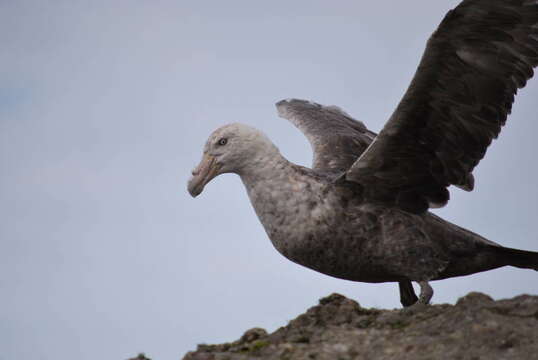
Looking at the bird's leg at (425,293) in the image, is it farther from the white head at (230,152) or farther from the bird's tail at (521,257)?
the white head at (230,152)

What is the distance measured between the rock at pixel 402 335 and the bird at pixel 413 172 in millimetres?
675

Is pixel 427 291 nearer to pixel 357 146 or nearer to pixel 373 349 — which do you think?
pixel 373 349

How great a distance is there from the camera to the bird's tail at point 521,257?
8.73m

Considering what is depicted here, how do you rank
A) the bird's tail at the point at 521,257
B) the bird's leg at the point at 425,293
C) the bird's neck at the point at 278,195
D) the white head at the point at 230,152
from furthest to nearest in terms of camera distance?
the bird's tail at the point at 521,257 → the white head at the point at 230,152 → the bird's leg at the point at 425,293 → the bird's neck at the point at 278,195

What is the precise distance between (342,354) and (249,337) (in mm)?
1199

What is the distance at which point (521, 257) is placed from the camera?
8.78m

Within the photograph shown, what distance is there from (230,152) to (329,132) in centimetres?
325

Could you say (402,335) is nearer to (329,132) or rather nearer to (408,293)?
(408,293)

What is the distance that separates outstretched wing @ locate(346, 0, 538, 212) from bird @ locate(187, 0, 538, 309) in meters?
0.01

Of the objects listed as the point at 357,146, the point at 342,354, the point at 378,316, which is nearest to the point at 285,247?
the point at 378,316

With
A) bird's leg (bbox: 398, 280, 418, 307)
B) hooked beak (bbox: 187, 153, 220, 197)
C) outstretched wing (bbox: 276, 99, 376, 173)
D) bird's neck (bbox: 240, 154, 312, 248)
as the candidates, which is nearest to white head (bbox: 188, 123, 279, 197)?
hooked beak (bbox: 187, 153, 220, 197)

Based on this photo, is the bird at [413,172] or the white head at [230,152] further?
the white head at [230,152]

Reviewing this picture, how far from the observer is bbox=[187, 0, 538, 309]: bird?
25.5 feet

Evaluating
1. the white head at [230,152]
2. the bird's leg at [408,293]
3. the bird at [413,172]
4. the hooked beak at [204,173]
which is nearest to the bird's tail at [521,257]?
the bird at [413,172]
